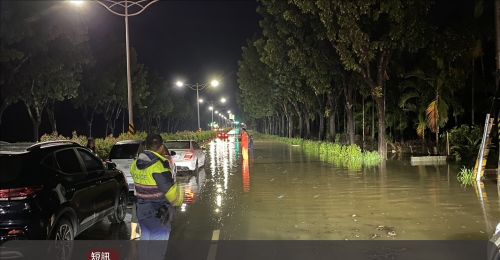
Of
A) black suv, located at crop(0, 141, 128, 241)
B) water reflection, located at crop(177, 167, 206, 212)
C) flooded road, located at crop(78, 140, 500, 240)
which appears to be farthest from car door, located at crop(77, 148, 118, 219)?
water reflection, located at crop(177, 167, 206, 212)

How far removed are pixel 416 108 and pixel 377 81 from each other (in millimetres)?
8730

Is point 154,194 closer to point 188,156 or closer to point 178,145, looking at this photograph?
point 188,156

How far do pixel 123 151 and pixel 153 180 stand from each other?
30.2 feet

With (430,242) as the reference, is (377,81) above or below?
above

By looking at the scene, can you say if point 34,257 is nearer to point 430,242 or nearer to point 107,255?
point 107,255

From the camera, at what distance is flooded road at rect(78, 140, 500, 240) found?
8.73 m

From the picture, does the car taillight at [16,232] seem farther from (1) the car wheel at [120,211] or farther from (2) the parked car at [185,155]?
(2) the parked car at [185,155]

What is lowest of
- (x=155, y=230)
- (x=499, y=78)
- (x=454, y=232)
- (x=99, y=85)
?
(x=454, y=232)

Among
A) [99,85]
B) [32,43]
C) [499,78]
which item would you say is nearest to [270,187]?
[499,78]

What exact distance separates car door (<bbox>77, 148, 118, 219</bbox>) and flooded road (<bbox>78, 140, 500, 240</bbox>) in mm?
529

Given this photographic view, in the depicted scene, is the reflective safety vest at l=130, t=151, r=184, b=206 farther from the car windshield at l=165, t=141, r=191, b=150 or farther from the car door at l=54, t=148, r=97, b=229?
the car windshield at l=165, t=141, r=191, b=150

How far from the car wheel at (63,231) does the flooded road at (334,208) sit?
151 cm

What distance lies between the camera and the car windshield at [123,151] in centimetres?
1463

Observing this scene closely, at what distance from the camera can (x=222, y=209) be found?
11.4 metres
